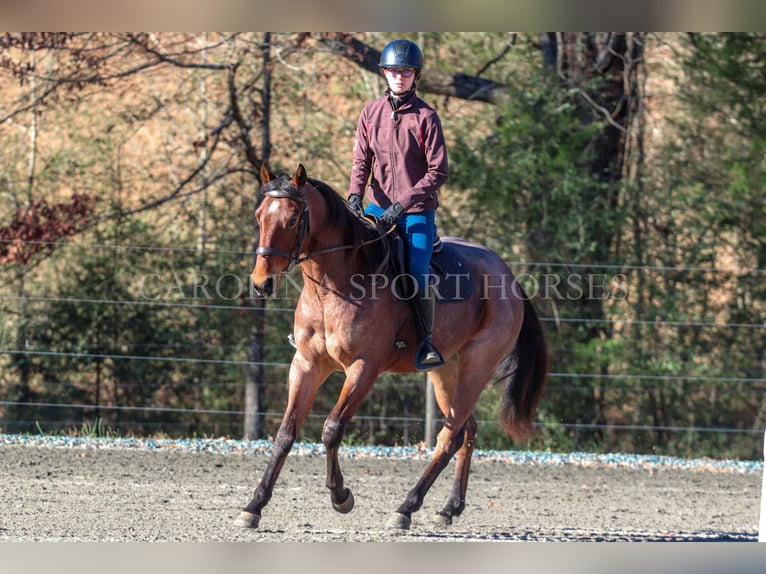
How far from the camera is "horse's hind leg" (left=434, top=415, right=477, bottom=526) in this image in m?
6.61

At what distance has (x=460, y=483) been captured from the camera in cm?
679

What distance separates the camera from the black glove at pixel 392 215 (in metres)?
6.16

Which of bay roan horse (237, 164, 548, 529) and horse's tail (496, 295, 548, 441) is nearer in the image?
bay roan horse (237, 164, 548, 529)

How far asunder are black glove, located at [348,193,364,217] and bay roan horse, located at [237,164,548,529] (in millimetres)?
96

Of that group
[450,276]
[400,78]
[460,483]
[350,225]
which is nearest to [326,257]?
[350,225]

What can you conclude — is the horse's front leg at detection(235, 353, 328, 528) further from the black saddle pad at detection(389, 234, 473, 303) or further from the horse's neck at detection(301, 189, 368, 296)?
the black saddle pad at detection(389, 234, 473, 303)

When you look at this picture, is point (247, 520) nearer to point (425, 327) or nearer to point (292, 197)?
point (425, 327)

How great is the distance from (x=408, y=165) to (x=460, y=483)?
207cm

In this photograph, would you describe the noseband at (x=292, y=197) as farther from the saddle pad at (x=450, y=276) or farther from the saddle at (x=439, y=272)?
the saddle pad at (x=450, y=276)

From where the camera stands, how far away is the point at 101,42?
459 inches

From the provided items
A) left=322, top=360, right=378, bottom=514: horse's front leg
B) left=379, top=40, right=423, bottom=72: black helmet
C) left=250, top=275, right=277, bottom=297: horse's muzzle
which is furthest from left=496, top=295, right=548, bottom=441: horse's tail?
left=250, top=275, right=277, bottom=297: horse's muzzle

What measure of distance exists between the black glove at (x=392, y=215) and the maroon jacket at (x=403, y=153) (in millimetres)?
44

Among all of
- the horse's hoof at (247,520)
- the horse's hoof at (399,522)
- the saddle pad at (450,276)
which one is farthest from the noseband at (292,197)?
the horse's hoof at (399,522)
